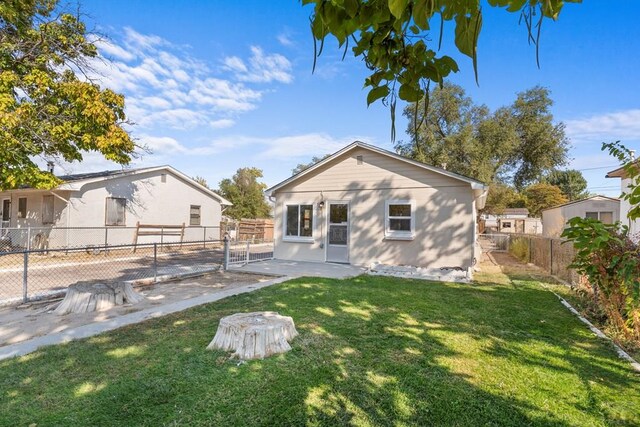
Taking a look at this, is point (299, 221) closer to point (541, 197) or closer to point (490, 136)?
point (490, 136)

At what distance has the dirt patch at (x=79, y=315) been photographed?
4.79 metres

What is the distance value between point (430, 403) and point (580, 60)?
27.7 ft

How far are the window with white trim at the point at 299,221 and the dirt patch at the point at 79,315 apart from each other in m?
4.15

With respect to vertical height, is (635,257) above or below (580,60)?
below

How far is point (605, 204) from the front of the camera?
18.0 meters

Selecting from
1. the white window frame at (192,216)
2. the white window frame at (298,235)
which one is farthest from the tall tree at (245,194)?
the white window frame at (298,235)

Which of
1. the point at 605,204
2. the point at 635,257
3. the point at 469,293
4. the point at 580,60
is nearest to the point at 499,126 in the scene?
the point at 605,204

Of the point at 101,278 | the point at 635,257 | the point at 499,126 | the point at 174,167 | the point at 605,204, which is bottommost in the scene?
the point at 101,278

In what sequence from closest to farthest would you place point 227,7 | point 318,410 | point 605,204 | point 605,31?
1. point 318,410
2. point 605,31
3. point 227,7
4. point 605,204

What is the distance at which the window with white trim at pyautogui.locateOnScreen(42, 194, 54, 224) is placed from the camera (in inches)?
611

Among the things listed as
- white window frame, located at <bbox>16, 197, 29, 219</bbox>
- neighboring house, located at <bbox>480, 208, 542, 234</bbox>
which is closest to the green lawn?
white window frame, located at <bbox>16, 197, 29, 219</bbox>

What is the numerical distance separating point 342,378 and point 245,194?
3448 centimetres

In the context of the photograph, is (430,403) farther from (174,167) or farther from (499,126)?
(499,126)

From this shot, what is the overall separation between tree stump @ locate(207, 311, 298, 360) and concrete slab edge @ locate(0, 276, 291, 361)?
1873 millimetres
